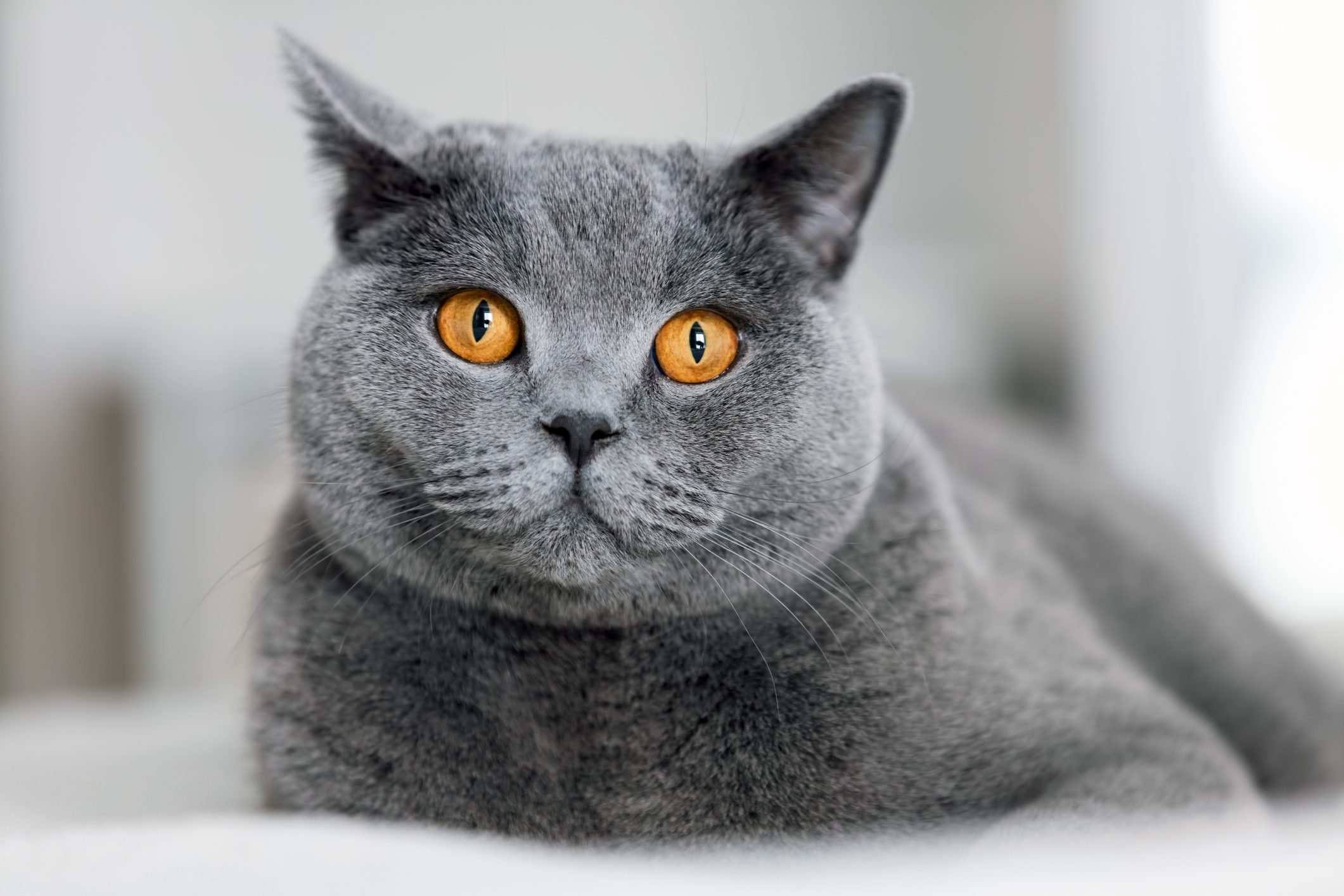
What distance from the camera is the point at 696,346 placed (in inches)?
34.1

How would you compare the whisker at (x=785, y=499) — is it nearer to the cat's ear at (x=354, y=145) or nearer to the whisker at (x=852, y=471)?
the whisker at (x=852, y=471)

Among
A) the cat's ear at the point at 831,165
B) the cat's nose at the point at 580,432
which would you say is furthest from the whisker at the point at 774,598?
the cat's ear at the point at 831,165

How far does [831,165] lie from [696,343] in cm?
20

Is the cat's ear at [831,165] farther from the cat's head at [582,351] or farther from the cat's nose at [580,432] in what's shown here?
the cat's nose at [580,432]

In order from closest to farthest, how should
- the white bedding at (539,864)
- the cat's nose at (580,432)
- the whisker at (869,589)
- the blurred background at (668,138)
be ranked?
the white bedding at (539,864) < the cat's nose at (580,432) < the whisker at (869,589) < the blurred background at (668,138)

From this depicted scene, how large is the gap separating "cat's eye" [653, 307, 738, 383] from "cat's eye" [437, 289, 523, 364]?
11 cm

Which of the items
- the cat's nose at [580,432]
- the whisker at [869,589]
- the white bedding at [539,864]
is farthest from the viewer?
the whisker at [869,589]

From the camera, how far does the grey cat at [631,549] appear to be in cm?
83

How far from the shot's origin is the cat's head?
2.65ft

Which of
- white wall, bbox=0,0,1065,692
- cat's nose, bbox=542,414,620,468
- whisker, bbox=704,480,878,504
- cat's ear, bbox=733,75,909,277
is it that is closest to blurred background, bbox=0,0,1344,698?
white wall, bbox=0,0,1065,692

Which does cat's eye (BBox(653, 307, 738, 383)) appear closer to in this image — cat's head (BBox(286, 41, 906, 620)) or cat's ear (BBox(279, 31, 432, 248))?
cat's head (BBox(286, 41, 906, 620))

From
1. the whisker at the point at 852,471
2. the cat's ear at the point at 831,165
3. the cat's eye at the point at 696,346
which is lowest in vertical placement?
the whisker at the point at 852,471

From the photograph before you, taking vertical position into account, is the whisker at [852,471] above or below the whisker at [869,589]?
above

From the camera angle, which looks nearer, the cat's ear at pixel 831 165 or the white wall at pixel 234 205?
the cat's ear at pixel 831 165
